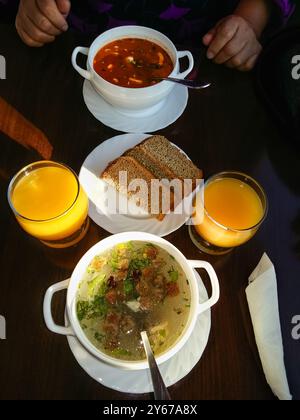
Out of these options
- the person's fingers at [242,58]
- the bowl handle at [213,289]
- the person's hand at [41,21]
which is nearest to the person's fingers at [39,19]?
the person's hand at [41,21]

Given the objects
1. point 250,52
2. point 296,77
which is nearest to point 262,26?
point 250,52

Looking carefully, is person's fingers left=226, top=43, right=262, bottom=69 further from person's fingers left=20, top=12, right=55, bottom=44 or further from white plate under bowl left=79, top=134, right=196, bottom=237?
person's fingers left=20, top=12, right=55, bottom=44

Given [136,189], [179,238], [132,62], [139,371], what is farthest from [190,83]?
[139,371]

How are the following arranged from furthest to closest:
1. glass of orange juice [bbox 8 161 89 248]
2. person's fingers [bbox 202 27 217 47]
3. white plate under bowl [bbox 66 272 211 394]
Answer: person's fingers [bbox 202 27 217 47] → glass of orange juice [bbox 8 161 89 248] → white plate under bowl [bbox 66 272 211 394]

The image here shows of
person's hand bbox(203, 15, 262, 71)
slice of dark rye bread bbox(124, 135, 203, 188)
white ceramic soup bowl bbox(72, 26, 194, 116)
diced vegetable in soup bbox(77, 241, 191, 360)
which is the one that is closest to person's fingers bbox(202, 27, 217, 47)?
person's hand bbox(203, 15, 262, 71)

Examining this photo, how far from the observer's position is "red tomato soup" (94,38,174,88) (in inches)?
50.2

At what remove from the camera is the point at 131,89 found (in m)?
1.16

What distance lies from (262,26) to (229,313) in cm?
118

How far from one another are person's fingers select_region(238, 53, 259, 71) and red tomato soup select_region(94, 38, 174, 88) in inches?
12.3

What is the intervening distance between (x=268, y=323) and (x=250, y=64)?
0.96 meters

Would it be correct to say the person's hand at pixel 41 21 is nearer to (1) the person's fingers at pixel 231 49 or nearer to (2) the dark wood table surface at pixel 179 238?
(2) the dark wood table surface at pixel 179 238

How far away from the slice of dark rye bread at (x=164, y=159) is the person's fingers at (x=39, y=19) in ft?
1.84

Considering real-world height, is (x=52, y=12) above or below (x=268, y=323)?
above

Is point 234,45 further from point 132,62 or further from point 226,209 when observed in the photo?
point 226,209
